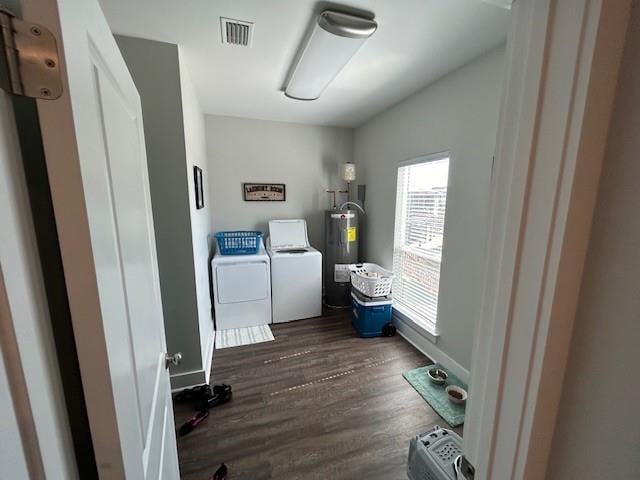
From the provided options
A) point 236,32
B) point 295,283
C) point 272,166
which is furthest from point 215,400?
point 272,166

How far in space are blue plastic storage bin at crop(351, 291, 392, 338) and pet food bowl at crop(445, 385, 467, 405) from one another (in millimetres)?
936

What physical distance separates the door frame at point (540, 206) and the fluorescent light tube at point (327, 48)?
1.22 meters

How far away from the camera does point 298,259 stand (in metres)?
3.16

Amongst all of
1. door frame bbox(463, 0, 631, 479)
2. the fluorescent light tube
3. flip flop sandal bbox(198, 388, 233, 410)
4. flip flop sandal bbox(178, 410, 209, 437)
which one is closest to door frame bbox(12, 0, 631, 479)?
door frame bbox(463, 0, 631, 479)

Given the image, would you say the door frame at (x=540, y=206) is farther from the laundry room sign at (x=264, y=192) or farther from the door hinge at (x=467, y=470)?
the laundry room sign at (x=264, y=192)

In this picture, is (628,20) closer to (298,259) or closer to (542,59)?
(542,59)

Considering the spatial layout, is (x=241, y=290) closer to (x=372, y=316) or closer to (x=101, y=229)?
(x=372, y=316)

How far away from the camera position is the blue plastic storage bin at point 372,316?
284 cm

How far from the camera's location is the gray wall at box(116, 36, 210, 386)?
1705 millimetres

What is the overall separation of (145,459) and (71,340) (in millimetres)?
424

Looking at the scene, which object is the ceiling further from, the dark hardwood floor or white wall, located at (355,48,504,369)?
the dark hardwood floor

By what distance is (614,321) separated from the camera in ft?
1.54

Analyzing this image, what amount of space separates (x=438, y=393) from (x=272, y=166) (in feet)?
10.4

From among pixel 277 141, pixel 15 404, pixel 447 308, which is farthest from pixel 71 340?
pixel 277 141
